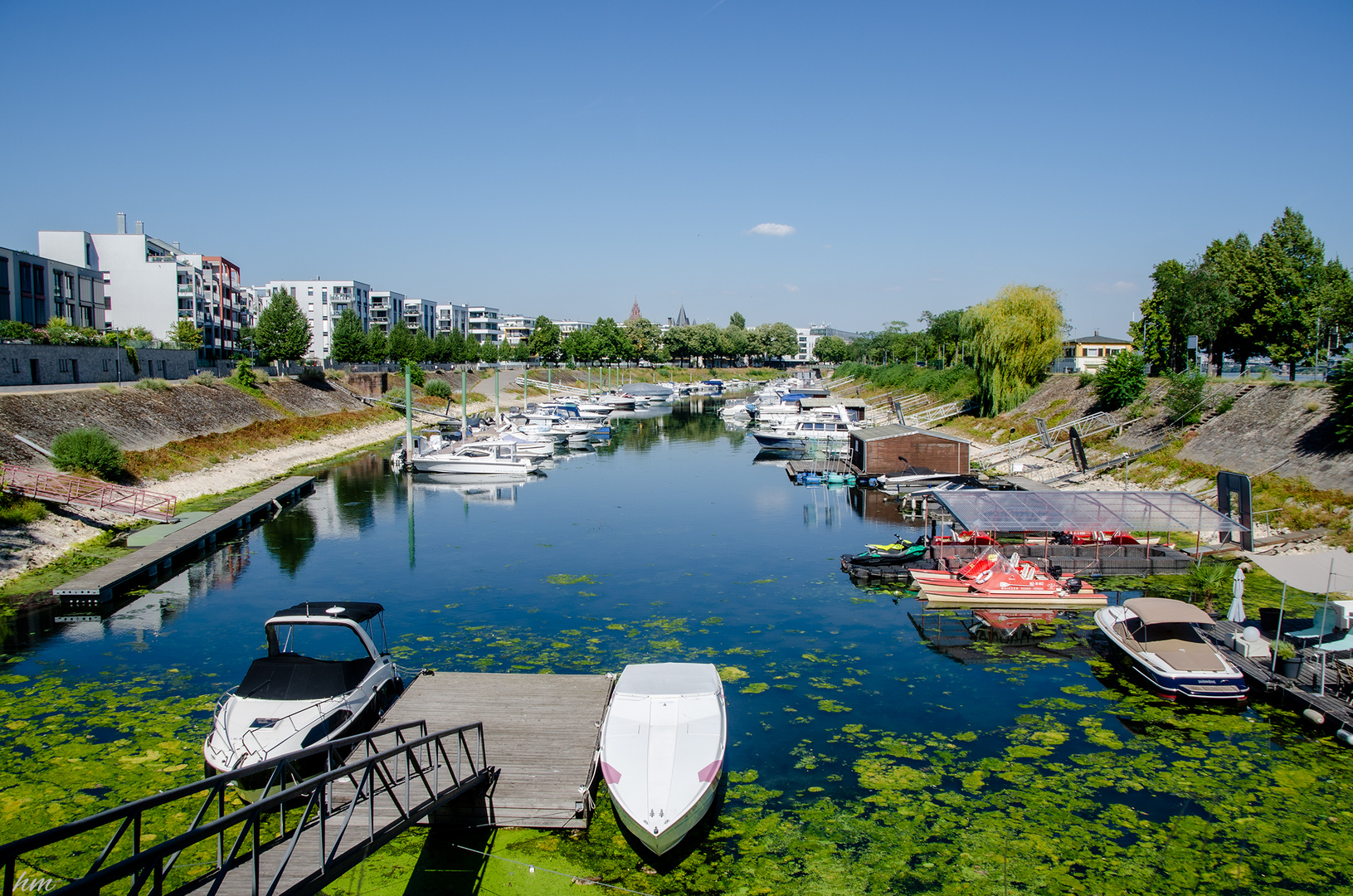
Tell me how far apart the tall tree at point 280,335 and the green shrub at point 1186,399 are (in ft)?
253

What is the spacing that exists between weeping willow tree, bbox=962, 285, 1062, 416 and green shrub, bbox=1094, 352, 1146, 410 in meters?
10.6

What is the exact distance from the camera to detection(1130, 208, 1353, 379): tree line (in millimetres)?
54844

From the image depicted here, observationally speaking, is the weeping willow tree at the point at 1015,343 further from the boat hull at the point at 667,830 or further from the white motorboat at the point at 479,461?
the boat hull at the point at 667,830

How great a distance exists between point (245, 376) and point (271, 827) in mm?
63962

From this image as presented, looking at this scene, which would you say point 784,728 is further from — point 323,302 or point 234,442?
point 323,302

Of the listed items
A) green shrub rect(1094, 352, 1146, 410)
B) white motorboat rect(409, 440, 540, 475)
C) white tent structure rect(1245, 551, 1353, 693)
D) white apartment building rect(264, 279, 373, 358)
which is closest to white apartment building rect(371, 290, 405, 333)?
white apartment building rect(264, 279, 373, 358)

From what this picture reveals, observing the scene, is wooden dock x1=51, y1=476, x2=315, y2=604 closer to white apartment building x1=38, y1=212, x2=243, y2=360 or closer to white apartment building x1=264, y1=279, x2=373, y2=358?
white apartment building x1=38, y1=212, x2=243, y2=360

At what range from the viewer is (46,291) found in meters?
68.6

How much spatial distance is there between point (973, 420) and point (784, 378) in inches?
4527

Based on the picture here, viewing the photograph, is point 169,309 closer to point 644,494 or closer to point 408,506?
point 408,506

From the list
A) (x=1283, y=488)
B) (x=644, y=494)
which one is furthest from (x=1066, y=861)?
(x=644, y=494)

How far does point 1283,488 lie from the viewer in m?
33.1

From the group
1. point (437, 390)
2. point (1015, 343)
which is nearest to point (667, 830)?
point (1015, 343)

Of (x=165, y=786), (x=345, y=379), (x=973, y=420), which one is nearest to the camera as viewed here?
(x=165, y=786)
